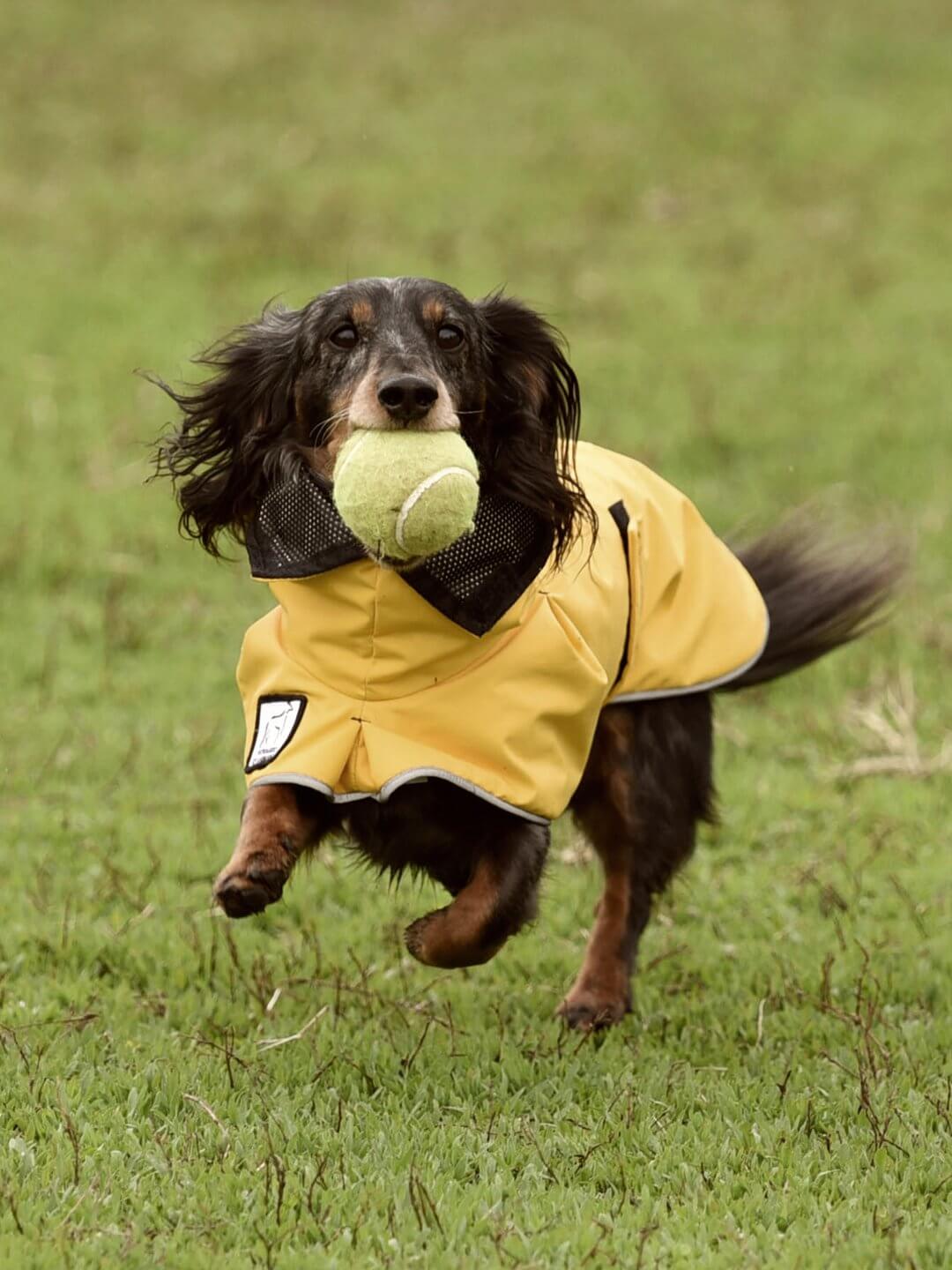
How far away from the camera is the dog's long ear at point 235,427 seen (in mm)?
4016

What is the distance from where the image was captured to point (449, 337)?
390 cm

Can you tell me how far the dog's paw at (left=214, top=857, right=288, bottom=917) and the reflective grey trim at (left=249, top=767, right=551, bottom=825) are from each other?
0.18 m

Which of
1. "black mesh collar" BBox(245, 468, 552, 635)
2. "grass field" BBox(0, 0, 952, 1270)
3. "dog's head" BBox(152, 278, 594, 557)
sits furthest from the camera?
"dog's head" BBox(152, 278, 594, 557)

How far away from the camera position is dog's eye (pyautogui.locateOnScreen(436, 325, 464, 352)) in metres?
3.89

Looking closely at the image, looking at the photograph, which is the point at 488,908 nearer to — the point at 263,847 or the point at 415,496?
the point at 263,847

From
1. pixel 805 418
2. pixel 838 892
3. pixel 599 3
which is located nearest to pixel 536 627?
pixel 838 892

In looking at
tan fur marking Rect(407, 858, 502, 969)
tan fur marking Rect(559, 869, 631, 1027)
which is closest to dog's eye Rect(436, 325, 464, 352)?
tan fur marking Rect(407, 858, 502, 969)

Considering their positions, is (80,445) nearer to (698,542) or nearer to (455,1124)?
(698,542)

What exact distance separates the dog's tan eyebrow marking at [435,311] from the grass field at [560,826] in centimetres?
159

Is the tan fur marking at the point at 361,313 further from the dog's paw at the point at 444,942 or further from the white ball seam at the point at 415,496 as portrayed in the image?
the dog's paw at the point at 444,942

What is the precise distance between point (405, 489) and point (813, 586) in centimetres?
203

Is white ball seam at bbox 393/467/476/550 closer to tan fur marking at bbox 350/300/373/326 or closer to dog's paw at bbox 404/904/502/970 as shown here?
tan fur marking at bbox 350/300/373/326

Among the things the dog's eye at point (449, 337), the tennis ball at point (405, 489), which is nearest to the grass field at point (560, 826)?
the tennis ball at point (405, 489)

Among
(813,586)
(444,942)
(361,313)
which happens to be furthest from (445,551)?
(813,586)
